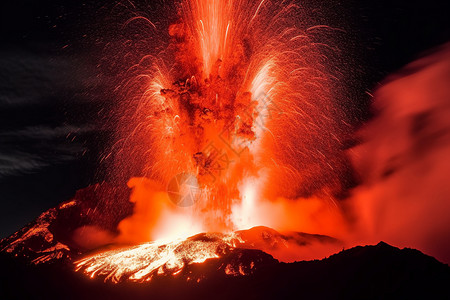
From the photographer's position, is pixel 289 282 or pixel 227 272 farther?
pixel 227 272

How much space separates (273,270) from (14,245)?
1258 inches

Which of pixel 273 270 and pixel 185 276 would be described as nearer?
pixel 273 270

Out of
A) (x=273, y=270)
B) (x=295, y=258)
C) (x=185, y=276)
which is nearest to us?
(x=273, y=270)

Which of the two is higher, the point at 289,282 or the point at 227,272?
the point at 227,272

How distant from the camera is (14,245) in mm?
38062

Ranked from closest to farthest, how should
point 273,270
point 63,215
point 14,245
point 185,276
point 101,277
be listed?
1. point 273,270
2. point 185,276
3. point 101,277
4. point 14,245
5. point 63,215

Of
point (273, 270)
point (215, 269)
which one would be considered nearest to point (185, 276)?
point (215, 269)

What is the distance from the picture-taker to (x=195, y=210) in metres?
30.0

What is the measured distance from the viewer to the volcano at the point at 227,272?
52.3 feet

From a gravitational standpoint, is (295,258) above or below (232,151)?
below

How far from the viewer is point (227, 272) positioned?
20844 millimetres

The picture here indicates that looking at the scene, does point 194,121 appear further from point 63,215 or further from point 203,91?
point 63,215

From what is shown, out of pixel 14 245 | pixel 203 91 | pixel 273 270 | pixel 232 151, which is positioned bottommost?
pixel 273 270

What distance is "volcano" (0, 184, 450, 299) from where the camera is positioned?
15938 millimetres
